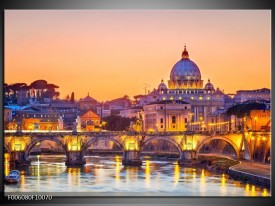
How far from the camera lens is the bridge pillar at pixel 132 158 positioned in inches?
903

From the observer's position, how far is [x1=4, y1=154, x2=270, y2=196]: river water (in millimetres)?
15211

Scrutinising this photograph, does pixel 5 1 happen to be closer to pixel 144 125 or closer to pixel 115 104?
pixel 115 104

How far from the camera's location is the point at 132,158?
23.2m

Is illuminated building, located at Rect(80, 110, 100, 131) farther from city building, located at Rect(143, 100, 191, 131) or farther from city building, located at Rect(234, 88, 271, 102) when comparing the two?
city building, located at Rect(234, 88, 271, 102)

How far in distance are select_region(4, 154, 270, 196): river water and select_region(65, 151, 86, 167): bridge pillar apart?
0.82 ft

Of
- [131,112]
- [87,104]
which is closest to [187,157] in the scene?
[87,104]

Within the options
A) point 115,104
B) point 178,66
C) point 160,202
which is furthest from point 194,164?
point 178,66

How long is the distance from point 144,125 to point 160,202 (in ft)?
66.2

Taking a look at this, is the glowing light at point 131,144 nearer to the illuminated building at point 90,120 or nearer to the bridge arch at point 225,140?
the bridge arch at point 225,140

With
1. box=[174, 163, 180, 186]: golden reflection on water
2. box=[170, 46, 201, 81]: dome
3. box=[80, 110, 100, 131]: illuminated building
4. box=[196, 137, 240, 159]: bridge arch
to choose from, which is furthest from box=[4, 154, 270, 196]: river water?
box=[170, 46, 201, 81]: dome

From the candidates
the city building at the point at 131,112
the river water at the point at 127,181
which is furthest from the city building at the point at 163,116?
the river water at the point at 127,181

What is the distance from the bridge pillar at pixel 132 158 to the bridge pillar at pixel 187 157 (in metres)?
1.12

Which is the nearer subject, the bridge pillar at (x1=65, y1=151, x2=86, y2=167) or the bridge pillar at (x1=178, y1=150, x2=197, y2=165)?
the bridge pillar at (x1=65, y1=151, x2=86, y2=167)

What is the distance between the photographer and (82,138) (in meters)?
23.8
